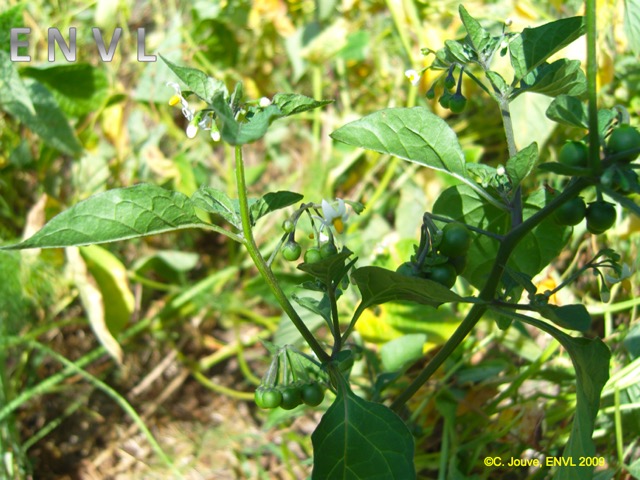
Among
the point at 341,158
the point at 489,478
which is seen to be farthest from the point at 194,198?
the point at 341,158

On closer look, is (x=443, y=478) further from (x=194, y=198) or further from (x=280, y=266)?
(x=280, y=266)

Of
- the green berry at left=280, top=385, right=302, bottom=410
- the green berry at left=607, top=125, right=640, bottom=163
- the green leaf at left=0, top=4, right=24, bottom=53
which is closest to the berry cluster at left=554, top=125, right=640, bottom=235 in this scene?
the green berry at left=607, top=125, right=640, bottom=163

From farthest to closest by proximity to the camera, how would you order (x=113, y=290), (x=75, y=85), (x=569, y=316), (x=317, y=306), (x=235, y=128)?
(x=75, y=85), (x=113, y=290), (x=317, y=306), (x=569, y=316), (x=235, y=128)

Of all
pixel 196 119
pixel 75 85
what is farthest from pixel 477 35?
pixel 75 85

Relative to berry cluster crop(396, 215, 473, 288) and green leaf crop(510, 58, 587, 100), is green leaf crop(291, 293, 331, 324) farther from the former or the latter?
green leaf crop(510, 58, 587, 100)

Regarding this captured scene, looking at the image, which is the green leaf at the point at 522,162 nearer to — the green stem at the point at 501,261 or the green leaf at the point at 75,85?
the green stem at the point at 501,261

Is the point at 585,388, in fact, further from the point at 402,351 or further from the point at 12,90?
the point at 12,90

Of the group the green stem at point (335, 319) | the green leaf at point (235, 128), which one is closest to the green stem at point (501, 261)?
the green stem at point (335, 319)
